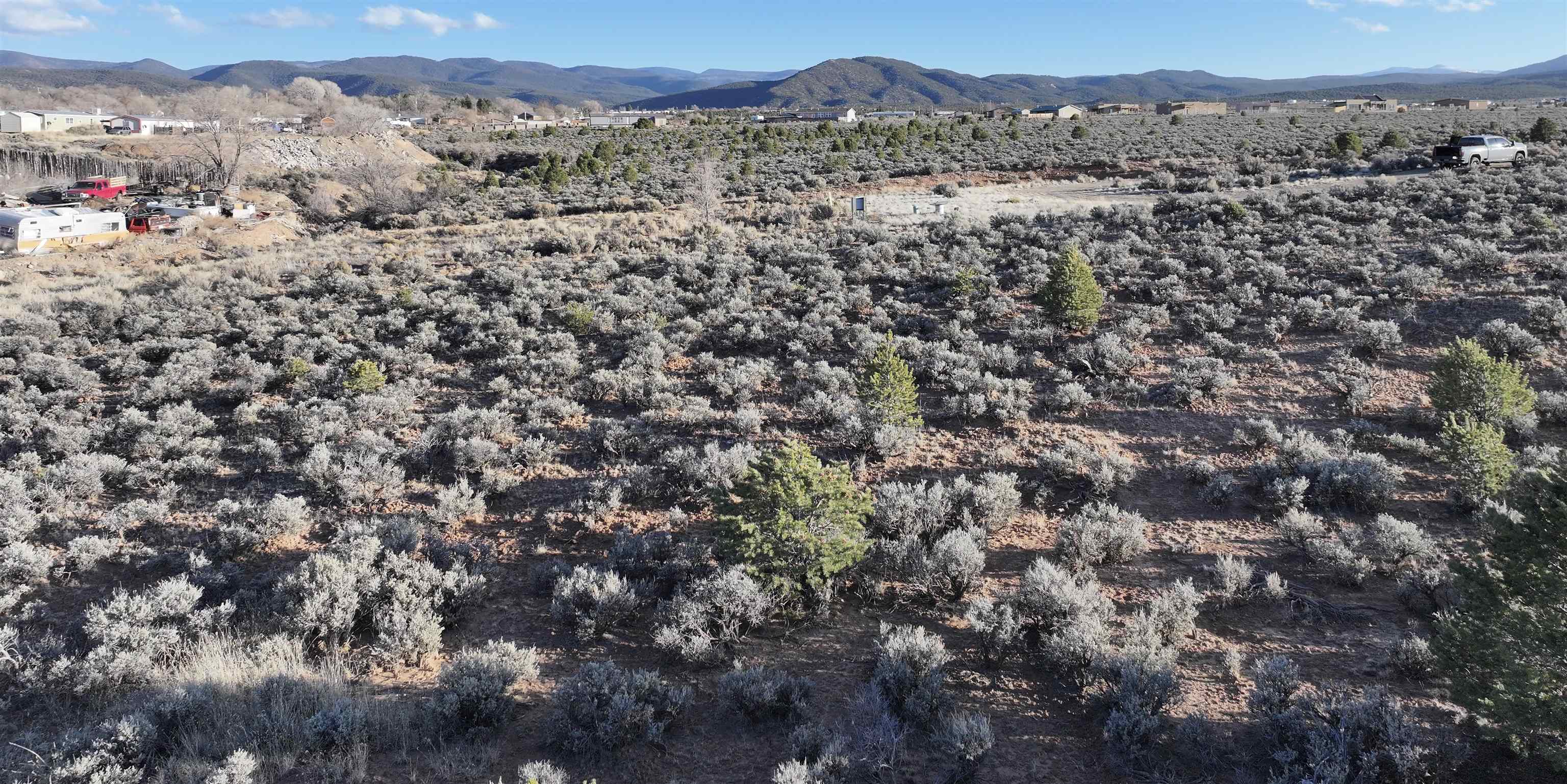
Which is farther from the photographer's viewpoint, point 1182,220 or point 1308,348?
point 1182,220

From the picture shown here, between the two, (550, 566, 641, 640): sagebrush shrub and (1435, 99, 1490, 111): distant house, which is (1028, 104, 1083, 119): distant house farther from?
(550, 566, 641, 640): sagebrush shrub

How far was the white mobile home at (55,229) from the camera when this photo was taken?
26.2 m

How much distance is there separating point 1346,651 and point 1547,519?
6.53ft

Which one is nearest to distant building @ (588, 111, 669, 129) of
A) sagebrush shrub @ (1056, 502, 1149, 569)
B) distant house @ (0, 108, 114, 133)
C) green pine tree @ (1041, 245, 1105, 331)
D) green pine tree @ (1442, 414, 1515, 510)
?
distant house @ (0, 108, 114, 133)

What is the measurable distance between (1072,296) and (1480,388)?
5.54 m

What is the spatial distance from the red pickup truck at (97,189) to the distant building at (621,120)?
42820 millimetres

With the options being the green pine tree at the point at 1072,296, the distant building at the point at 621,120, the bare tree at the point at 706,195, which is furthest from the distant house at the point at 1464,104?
the green pine tree at the point at 1072,296

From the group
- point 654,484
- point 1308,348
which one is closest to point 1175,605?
point 654,484

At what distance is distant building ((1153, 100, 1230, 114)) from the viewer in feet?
260

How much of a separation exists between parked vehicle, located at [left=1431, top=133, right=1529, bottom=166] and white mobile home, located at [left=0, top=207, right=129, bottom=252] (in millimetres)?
51070

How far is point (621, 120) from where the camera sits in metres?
102

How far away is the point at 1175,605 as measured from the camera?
5.86 metres

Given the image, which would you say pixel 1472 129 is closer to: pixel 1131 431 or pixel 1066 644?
pixel 1131 431

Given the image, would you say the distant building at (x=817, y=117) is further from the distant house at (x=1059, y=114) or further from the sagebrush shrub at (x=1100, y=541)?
the sagebrush shrub at (x=1100, y=541)
